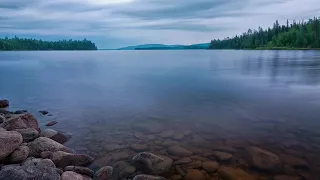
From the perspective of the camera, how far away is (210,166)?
34.1 feet

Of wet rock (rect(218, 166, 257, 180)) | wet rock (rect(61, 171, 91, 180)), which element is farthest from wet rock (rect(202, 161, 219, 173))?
wet rock (rect(61, 171, 91, 180))

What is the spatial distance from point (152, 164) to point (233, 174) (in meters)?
2.91

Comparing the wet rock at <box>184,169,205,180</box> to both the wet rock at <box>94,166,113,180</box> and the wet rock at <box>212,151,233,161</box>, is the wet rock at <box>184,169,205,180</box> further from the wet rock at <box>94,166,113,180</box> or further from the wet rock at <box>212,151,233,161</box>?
the wet rock at <box>94,166,113,180</box>

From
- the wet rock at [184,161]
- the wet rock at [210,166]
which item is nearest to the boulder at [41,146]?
the wet rock at [184,161]

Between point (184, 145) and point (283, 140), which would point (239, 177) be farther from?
point (283, 140)

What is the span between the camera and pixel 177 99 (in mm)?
25062

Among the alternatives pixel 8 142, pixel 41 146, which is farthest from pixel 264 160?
Result: pixel 8 142

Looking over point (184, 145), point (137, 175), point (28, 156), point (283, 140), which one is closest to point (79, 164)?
point (28, 156)

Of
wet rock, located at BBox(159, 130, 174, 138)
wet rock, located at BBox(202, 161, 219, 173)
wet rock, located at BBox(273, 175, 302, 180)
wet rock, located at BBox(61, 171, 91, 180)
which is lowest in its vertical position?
wet rock, located at BBox(273, 175, 302, 180)

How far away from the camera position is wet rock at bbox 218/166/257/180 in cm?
959

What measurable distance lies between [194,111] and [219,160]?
895 centimetres

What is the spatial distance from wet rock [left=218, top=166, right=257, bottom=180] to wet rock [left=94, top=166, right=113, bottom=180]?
3884 mm

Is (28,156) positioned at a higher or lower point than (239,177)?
higher

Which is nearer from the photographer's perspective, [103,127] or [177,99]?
[103,127]
